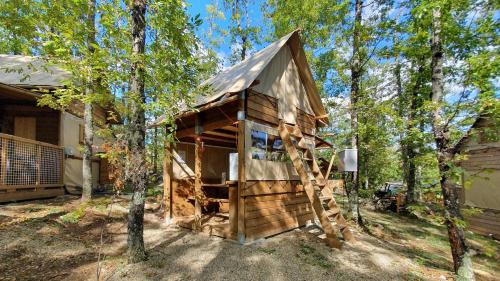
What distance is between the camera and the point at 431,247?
9086mm

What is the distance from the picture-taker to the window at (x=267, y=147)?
730 centimetres

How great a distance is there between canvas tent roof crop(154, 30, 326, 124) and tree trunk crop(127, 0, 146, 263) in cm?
153

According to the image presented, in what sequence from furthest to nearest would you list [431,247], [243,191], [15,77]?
[15,77]
[431,247]
[243,191]

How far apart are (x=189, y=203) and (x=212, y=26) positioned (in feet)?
57.3

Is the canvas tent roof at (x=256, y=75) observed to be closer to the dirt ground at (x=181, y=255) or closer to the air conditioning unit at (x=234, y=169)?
the air conditioning unit at (x=234, y=169)

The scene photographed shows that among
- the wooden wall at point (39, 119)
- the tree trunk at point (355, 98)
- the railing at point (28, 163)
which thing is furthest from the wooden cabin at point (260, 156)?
the wooden wall at point (39, 119)

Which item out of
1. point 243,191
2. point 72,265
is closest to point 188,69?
point 243,191

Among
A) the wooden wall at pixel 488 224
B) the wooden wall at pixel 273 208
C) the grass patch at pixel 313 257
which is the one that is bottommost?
the wooden wall at pixel 488 224

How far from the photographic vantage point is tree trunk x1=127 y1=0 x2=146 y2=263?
5.02 meters

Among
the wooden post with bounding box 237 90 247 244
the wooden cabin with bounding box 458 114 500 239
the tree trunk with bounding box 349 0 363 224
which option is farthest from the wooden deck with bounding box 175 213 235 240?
the wooden cabin with bounding box 458 114 500 239

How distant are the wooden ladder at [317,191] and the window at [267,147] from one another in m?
0.48

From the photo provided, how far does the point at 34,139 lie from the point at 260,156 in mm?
10924

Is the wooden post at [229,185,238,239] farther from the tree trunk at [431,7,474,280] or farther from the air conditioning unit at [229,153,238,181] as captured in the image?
the tree trunk at [431,7,474,280]

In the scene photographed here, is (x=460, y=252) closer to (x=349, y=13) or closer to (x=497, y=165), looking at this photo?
(x=497, y=165)
